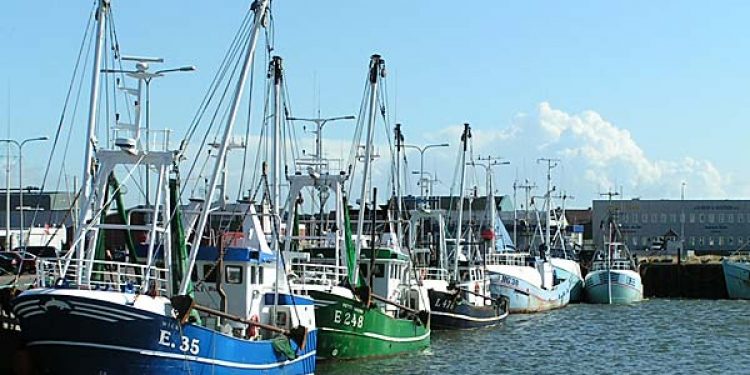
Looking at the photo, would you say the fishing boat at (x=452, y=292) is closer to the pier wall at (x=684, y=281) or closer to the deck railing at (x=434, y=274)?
the deck railing at (x=434, y=274)

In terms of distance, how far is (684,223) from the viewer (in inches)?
5251

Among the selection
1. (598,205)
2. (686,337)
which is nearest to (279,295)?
(686,337)

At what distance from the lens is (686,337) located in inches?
2099

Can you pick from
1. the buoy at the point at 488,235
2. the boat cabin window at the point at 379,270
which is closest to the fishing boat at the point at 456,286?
the buoy at the point at 488,235

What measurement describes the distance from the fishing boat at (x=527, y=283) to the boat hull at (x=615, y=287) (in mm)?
2101

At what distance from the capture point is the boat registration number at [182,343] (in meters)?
26.8

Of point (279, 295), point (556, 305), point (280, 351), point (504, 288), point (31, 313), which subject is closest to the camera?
point (31, 313)

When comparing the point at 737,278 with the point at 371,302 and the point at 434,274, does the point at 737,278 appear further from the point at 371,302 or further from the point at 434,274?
the point at 371,302

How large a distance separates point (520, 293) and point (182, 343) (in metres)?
45.7

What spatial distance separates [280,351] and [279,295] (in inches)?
106

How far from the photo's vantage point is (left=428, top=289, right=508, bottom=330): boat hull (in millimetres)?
52875

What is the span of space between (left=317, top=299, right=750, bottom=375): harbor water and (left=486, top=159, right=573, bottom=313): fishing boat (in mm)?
1885

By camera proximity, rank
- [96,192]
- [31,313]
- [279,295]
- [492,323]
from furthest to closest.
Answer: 1. [492,323]
2. [279,295]
3. [96,192]
4. [31,313]

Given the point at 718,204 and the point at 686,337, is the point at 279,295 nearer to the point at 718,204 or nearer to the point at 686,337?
the point at 686,337
